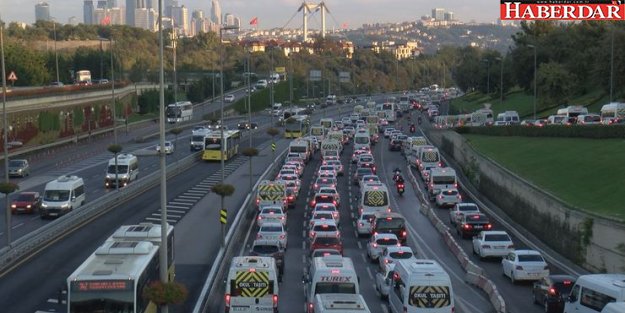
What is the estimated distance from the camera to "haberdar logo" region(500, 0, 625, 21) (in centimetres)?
5622

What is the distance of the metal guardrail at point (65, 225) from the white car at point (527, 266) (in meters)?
18.0

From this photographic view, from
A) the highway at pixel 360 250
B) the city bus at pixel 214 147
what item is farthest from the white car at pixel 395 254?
the city bus at pixel 214 147

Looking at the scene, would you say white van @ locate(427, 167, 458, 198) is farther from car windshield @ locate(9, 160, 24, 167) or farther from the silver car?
car windshield @ locate(9, 160, 24, 167)

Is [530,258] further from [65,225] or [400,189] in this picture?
[400,189]

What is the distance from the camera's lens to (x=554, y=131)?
6619cm

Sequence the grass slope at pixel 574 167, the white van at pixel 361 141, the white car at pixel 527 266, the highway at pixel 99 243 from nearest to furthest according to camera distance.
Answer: the highway at pixel 99 243 → the white car at pixel 527 266 → the grass slope at pixel 574 167 → the white van at pixel 361 141

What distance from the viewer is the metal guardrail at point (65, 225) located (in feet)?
119

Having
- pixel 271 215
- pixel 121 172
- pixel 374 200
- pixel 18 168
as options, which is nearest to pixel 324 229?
pixel 271 215

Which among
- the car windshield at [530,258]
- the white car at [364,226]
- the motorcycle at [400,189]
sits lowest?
the motorcycle at [400,189]

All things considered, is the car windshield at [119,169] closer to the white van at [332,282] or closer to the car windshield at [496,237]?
the car windshield at [496,237]

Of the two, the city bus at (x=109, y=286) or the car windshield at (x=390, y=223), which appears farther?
the car windshield at (x=390, y=223)

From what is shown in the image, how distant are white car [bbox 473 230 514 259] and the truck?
47.1 ft

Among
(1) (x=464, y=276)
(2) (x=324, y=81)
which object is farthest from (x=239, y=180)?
(2) (x=324, y=81)

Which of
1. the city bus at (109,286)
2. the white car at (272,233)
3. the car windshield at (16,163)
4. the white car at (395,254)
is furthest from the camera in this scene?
the car windshield at (16,163)
